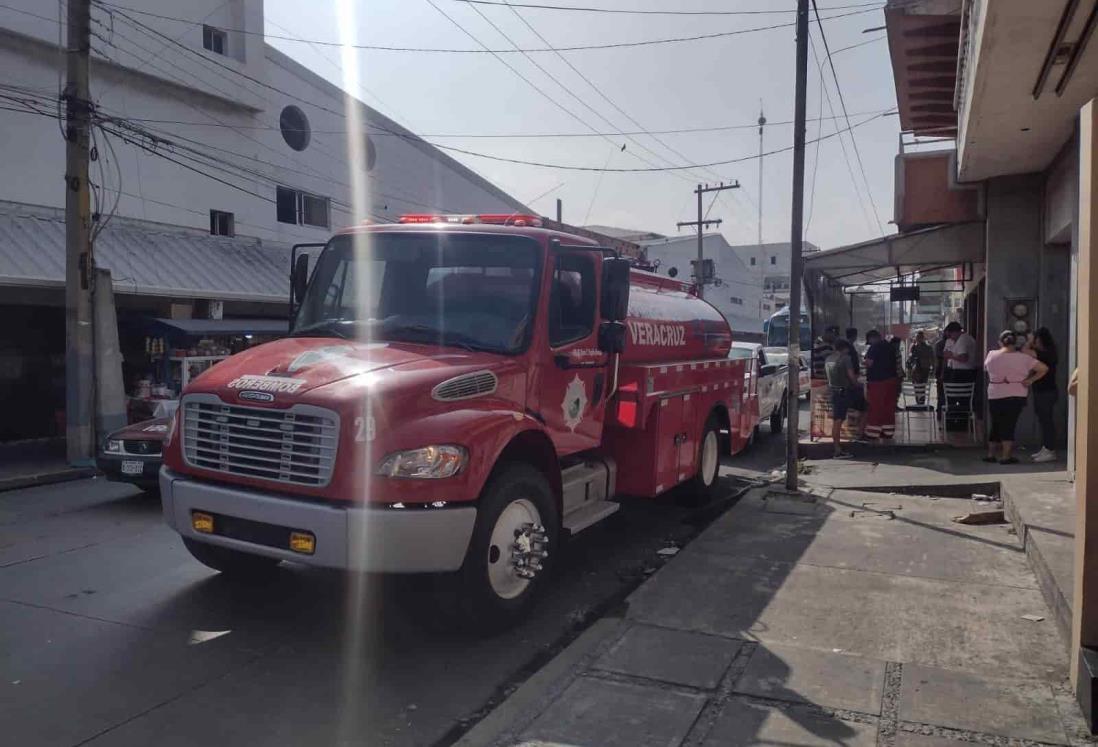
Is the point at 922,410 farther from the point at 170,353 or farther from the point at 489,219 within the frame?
the point at 170,353

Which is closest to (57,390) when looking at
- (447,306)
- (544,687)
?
(447,306)

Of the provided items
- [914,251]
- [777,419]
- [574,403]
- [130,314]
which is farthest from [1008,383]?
[130,314]

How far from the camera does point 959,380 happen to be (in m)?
13.0

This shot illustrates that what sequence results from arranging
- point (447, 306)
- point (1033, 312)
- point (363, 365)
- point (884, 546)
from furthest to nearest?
1. point (1033, 312)
2. point (884, 546)
3. point (447, 306)
4. point (363, 365)

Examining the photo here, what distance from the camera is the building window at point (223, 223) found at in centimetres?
2088

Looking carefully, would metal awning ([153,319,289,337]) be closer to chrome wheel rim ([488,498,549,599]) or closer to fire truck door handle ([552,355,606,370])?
fire truck door handle ([552,355,606,370])

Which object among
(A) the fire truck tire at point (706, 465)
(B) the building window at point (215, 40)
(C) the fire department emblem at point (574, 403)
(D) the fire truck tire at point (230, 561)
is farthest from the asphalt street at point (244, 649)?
(B) the building window at point (215, 40)

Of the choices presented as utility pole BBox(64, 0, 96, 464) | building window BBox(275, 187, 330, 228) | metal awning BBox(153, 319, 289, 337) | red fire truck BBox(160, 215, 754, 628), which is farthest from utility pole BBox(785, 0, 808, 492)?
building window BBox(275, 187, 330, 228)

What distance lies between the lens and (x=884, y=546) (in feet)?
24.6

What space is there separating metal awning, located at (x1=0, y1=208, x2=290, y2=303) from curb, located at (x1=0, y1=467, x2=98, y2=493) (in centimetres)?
332

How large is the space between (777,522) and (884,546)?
1170 mm

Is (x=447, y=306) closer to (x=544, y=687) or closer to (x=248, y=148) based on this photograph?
(x=544, y=687)

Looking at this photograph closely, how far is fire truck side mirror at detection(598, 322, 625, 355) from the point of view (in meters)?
6.42

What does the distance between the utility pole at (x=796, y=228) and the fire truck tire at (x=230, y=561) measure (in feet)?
19.6
